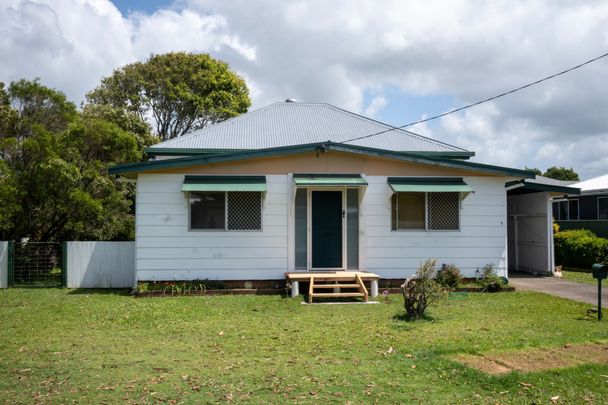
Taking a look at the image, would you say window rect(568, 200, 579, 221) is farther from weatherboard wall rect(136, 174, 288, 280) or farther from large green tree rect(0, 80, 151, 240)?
large green tree rect(0, 80, 151, 240)

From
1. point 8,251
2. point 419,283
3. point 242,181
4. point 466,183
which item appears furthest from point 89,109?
point 419,283

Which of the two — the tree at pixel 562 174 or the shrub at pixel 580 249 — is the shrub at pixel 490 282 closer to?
the shrub at pixel 580 249

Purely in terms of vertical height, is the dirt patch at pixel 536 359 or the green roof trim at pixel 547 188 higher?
the green roof trim at pixel 547 188

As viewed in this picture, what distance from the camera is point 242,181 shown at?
1316 centimetres

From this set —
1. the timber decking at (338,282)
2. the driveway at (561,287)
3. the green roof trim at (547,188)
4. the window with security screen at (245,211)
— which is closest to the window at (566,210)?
the green roof trim at (547,188)

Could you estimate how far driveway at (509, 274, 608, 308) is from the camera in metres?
12.4

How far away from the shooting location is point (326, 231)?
13.6m

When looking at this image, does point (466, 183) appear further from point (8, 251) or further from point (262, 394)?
point (8, 251)

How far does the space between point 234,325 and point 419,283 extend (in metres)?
3.27

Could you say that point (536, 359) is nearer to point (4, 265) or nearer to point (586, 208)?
point (4, 265)

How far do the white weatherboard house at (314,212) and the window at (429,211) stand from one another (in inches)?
1.0

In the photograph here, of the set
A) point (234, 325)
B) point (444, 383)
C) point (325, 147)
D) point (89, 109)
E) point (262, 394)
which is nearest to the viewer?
point (262, 394)

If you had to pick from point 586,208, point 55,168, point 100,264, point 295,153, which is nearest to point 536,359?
point 295,153

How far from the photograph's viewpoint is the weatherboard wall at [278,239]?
1307cm
